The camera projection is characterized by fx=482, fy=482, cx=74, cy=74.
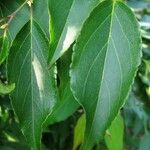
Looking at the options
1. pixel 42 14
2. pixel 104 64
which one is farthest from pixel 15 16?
pixel 104 64

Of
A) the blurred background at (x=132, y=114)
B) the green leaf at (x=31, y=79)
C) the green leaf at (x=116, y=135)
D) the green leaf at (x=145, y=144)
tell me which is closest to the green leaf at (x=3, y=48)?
the green leaf at (x=31, y=79)

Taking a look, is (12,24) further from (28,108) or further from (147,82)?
(147,82)

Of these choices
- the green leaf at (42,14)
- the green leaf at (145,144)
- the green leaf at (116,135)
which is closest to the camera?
the green leaf at (42,14)

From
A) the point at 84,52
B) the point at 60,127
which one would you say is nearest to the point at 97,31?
the point at 84,52

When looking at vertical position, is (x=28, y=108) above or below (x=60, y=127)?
above

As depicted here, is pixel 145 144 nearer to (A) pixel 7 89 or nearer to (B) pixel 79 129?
(B) pixel 79 129

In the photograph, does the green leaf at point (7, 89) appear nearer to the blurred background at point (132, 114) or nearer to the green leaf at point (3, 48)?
the green leaf at point (3, 48)
